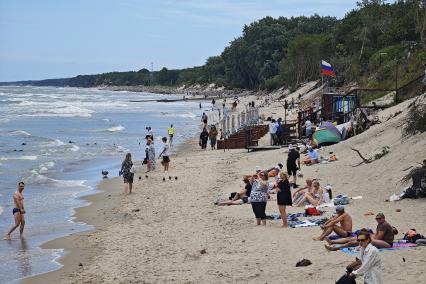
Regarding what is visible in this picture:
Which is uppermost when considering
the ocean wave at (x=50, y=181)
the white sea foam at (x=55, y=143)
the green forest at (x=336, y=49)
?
the green forest at (x=336, y=49)

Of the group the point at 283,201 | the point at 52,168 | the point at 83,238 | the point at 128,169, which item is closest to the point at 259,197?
the point at 283,201

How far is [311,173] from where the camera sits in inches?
835

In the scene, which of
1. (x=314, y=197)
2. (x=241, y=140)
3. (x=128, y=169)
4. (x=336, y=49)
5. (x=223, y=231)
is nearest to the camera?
Result: (x=223, y=231)

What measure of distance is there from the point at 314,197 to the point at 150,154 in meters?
10.9

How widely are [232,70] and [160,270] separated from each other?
131m

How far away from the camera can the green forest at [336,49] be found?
44.0 metres

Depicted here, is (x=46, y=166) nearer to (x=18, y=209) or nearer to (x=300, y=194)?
(x=18, y=209)

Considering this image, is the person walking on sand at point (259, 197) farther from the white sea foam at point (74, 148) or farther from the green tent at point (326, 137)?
the white sea foam at point (74, 148)

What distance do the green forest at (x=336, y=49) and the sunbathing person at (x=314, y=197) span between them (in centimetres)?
1953

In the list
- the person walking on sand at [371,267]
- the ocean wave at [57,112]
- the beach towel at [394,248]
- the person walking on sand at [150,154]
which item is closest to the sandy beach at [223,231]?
the beach towel at [394,248]

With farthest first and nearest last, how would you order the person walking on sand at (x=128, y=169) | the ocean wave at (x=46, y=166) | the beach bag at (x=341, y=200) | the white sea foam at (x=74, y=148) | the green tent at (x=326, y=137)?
the white sea foam at (x=74, y=148), the ocean wave at (x=46, y=166), the green tent at (x=326, y=137), the person walking on sand at (x=128, y=169), the beach bag at (x=341, y=200)

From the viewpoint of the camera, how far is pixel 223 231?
14742 mm

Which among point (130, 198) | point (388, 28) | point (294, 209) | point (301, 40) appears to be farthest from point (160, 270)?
point (301, 40)

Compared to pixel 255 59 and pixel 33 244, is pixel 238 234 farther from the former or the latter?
pixel 255 59
